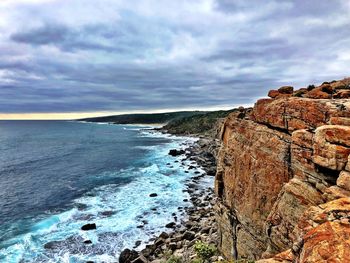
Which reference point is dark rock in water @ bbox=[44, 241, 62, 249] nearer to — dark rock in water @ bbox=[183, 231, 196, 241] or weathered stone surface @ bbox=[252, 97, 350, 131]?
dark rock in water @ bbox=[183, 231, 196, 241]

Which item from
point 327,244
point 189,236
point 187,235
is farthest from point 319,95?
point 187,235

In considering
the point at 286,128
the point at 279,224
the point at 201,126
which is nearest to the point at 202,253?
the point at 279,224

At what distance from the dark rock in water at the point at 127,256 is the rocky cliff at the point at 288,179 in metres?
Result: 9.17

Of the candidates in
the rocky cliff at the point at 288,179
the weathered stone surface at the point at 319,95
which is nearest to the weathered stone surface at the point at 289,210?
the rocky cliff at the point at 288,179

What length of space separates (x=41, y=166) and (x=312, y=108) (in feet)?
242

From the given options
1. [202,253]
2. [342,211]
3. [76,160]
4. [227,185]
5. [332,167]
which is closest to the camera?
[342,211]

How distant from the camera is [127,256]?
2864 cm

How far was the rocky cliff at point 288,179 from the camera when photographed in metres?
9.85

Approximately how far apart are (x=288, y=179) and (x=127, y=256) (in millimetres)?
18946

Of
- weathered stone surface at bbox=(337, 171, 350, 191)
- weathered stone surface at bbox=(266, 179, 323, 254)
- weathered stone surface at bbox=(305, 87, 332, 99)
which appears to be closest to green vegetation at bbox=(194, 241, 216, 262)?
weathered stone surface at bbox=(266, 179, 323, 254)

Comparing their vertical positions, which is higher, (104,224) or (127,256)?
(127,256)

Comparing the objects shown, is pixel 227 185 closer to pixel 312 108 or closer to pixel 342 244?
pixel 312 108

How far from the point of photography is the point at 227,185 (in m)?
24.7

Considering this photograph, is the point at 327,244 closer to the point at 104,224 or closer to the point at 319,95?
the point at 319,95
